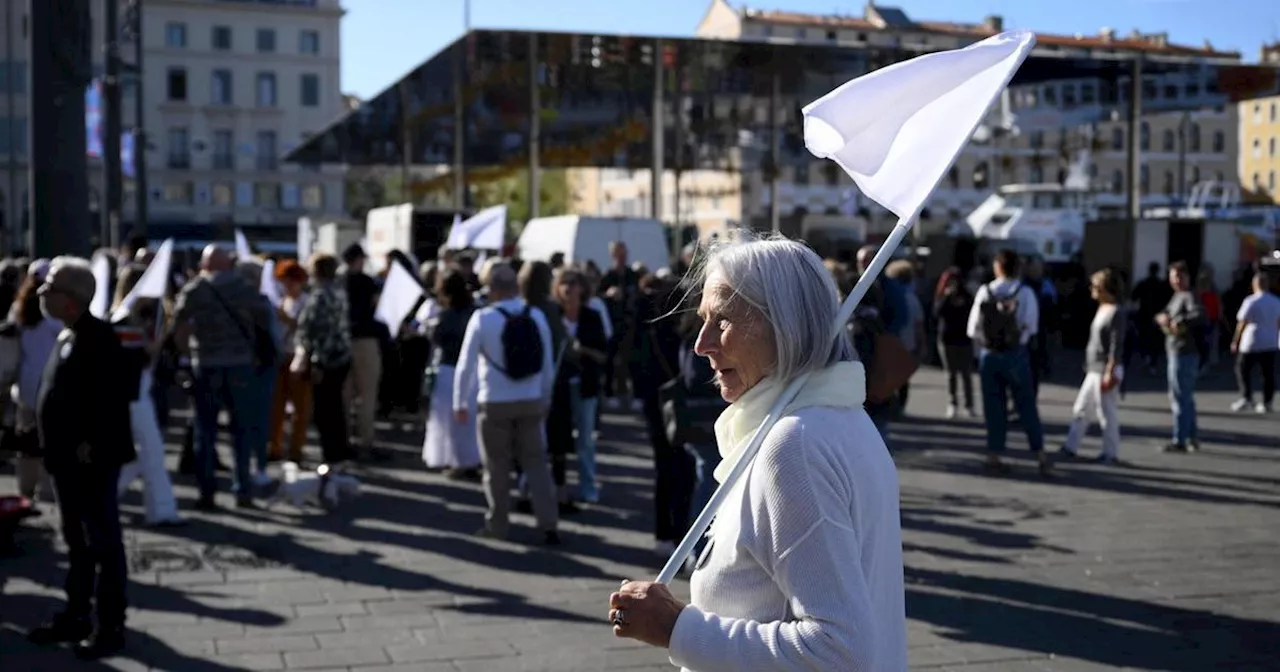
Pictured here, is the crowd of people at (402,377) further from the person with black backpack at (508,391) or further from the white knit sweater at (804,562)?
the white knit sweater at (804,562)

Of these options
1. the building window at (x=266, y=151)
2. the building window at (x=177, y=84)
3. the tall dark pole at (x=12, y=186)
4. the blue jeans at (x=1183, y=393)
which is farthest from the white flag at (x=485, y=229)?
the building window at (x=177, y=84)

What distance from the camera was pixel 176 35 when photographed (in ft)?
276

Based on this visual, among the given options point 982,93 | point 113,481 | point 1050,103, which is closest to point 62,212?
point 113,481

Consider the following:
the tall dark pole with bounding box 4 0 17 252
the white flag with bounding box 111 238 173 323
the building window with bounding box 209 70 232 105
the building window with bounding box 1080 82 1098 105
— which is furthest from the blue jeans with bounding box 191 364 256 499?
the building window with bounding box 209 70 232 105

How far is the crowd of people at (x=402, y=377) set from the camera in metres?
6.39

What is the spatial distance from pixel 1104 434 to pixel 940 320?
3.86 metres

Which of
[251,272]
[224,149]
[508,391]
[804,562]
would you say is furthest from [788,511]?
[224,149]

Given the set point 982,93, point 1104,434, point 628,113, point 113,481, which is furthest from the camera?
point 628,113

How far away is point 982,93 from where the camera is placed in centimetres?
270

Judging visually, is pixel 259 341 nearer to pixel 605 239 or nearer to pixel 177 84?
pixel 605 239

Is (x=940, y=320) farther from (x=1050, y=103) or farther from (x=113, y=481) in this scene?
(x=1050, y=103)

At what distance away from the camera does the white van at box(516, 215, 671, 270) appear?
72.4ft

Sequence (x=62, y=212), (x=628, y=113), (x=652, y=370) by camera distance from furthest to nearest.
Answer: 1. (x=628, y=113)
2. (x=62, y=212)
3. (x=652, y=370)

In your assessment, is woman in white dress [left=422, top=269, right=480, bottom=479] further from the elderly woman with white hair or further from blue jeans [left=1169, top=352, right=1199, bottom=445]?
the elderly woman with white hair
